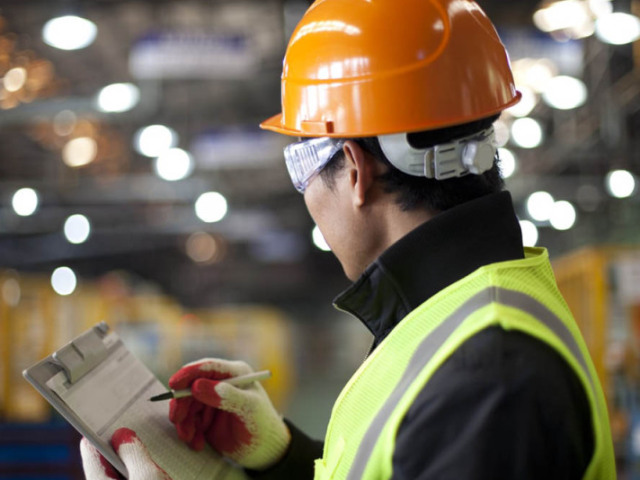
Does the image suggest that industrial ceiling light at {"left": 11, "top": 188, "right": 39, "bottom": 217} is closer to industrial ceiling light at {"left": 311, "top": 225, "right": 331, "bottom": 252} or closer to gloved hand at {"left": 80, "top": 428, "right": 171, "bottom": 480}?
industrial ceiling light at {"left": 311, "top": 225, "right": 331, "bottom": 252}

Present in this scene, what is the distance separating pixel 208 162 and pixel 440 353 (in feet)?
37.2

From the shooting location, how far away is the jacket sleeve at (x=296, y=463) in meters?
2.35

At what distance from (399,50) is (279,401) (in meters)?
18.5

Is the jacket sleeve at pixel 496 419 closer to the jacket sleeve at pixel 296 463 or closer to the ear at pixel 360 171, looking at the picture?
the ear at pixel 360 171

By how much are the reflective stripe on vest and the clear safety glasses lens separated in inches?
19.8

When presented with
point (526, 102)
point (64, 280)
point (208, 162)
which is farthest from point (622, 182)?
point (64, 280)

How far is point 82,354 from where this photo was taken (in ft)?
6.57

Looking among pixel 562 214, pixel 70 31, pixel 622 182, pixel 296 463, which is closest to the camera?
pixel 296 463

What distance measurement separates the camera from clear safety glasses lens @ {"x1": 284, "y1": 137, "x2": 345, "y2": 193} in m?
1.84

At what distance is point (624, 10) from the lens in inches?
333

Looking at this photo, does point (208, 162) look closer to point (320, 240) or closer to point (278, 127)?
point (320, 240)

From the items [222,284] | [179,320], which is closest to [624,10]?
[179,320]

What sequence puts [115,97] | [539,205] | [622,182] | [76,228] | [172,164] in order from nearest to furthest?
[115,97] < [622,182] < [172,164] < [539,205] < [76,228]

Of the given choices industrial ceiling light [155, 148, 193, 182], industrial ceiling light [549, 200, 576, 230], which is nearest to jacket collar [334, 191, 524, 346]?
industrial ceiling light [155, 148, 193, 182]
